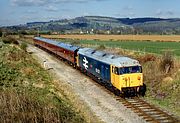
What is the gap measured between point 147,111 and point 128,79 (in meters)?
4.06

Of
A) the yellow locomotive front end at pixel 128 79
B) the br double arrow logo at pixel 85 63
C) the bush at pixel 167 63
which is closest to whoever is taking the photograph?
the yellow locomotive front end at pixel 128 79

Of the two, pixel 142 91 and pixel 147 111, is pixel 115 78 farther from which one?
pixel 147 111

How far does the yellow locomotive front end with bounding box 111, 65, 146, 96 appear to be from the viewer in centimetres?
2469

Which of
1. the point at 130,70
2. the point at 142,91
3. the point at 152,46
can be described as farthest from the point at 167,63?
the point at 152,46

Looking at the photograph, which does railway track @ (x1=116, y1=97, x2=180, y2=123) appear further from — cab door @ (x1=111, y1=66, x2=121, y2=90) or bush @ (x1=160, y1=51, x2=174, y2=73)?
bush @ (x1=160, y1=51, x2=174, y2=73)

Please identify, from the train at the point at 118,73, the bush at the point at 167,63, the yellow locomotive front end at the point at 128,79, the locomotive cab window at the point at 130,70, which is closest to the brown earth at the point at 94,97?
the train at the point at 118,73

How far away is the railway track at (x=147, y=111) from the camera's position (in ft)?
63.3

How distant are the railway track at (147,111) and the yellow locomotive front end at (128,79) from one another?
650 millimetres

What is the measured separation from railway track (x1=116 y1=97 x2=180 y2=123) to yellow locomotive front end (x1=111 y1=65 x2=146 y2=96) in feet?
2.13

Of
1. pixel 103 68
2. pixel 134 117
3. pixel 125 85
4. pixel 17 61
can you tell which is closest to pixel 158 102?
pixel 125 85

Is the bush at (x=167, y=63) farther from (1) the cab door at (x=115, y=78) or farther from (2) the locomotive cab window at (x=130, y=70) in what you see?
(1) the cab door at (x=115, y=78)

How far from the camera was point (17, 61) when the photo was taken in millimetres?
44906

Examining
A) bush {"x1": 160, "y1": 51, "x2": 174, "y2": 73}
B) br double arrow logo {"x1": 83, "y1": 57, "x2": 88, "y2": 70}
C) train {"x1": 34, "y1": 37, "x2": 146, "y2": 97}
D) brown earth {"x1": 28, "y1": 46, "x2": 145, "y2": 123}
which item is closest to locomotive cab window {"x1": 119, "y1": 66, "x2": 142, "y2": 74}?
train {"x1": 34, "y1": 37, "x2": 146, "y2": 97}

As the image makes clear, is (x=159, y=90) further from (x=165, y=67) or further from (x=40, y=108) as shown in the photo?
(x=40, y=108)
